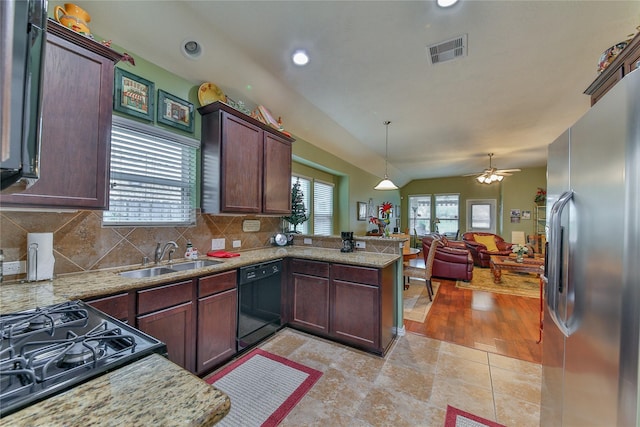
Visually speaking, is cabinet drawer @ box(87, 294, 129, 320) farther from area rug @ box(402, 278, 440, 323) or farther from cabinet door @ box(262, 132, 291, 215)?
area rug @ box(402, 278, 440, 323)

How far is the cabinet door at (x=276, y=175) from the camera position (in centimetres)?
307

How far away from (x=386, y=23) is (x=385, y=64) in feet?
1.85

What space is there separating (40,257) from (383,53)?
3.09 metres

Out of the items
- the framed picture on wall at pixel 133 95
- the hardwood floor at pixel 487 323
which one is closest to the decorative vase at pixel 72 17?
the framed picture on wall at pixel 133 95

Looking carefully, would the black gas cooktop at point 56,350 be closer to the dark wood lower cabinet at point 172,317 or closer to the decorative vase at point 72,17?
the dark wood lower cabinet at point 172,317

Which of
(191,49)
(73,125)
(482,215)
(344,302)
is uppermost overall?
(191,49)

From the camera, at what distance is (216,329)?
84.6 inches

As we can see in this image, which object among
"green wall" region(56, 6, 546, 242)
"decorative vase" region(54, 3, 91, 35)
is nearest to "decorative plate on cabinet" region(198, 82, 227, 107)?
"green wall" region(56, 6, 546, 242)

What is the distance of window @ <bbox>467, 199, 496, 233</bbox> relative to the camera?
8697 millimetres

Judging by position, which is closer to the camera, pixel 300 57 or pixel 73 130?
pixel 73 130

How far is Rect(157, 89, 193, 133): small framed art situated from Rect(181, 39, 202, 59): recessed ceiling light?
405mm

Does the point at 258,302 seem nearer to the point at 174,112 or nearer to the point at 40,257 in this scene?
the point at 40,257

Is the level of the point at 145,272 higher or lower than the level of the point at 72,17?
lower

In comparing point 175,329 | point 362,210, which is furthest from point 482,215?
point 175,329
